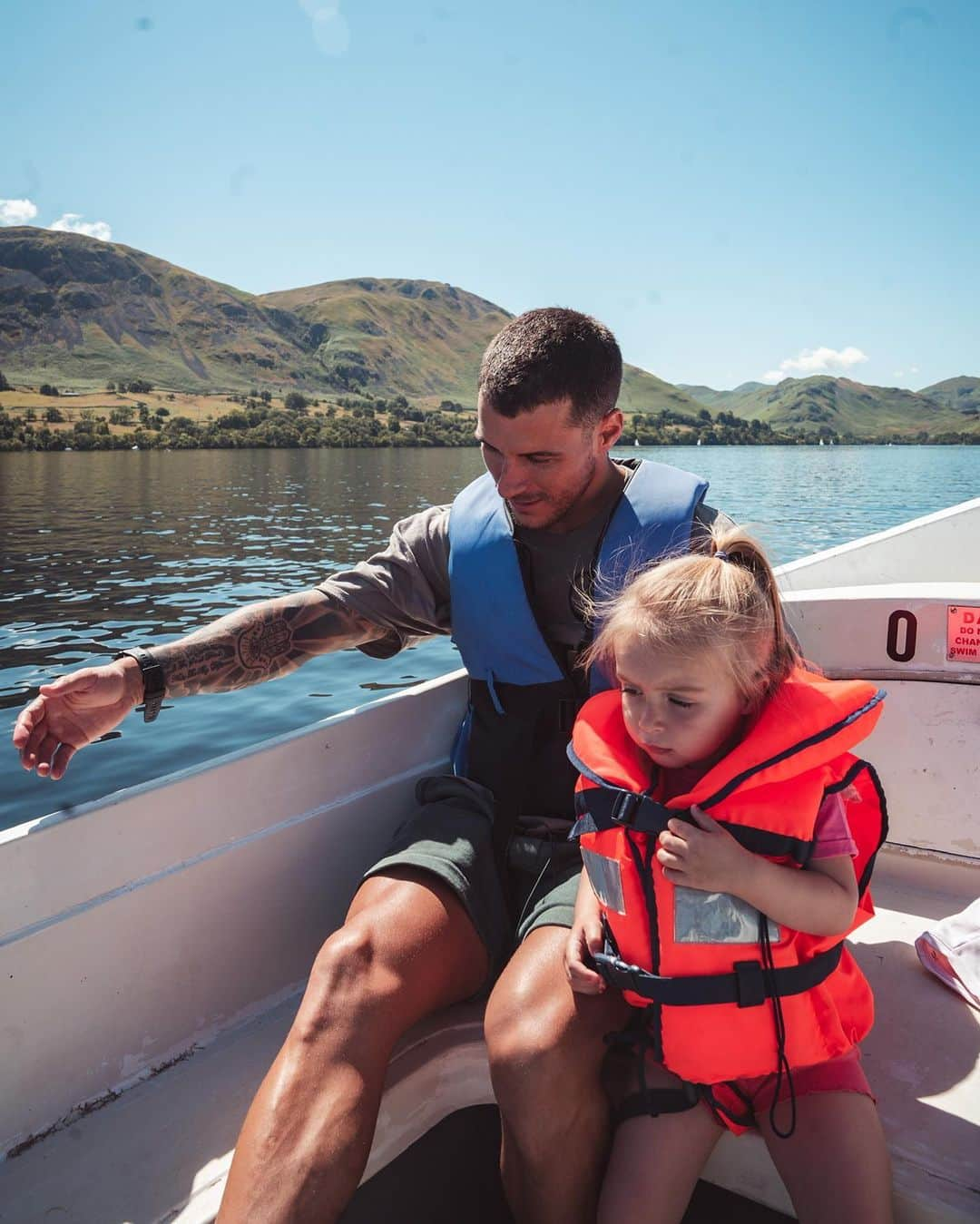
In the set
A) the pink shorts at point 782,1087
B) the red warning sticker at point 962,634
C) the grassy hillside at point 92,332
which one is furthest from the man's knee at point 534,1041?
the grassy hillside at point 92,332

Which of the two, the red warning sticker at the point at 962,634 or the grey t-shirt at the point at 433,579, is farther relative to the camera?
the red warning sticker at the point at 962,634

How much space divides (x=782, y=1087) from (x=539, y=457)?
4.50 ft

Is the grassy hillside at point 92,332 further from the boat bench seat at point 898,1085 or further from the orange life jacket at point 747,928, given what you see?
the orange life jacket at point 747,928

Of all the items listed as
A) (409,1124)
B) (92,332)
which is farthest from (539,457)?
(92,332)

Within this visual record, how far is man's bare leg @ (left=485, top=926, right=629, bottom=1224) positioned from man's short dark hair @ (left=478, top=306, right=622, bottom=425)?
127 cm

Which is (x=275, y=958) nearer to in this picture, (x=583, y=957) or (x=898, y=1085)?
(x=583, y=957)

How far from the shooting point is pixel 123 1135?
68.9 inches

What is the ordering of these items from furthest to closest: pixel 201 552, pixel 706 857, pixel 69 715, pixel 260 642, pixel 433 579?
pixel 201 552 < pixel 433 579 < pixel 260 642 < pixel 69 715 < pixel 706 857

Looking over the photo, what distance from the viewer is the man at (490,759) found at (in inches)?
58.9

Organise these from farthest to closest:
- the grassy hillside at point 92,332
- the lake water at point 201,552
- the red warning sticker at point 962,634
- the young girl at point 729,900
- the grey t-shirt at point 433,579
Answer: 1. the grassy hillside at point 92,332
2. the lake water at point 201,552
3. the red warning sticker at point 962,634
4. the grey t-shirt at point 433,579
5. the young girl at point 729,900

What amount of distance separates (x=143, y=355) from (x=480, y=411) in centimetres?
19761

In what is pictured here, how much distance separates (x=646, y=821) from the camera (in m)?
1.60

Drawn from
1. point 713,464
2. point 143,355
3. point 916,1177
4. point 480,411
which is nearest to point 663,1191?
point 916,1177

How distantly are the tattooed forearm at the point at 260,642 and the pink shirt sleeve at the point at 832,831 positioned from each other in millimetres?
1198
